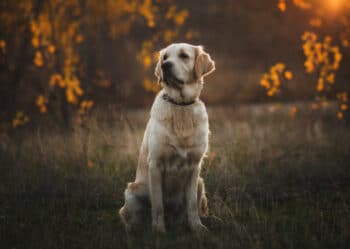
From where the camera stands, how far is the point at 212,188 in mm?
4797

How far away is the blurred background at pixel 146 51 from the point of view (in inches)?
271

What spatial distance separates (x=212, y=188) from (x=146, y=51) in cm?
326

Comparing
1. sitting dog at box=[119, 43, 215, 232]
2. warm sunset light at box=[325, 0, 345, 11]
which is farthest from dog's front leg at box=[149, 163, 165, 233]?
warm sunset light at box=[325, 0, 345, 11]

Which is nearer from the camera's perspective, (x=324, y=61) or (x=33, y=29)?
(x=324, y=61)

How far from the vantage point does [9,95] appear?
24.8ft

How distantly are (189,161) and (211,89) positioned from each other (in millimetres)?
9329

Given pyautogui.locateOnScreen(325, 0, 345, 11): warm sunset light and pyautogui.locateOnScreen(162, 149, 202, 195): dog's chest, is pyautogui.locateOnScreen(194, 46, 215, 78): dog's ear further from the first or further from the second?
pyautogui.locateOnScreen(325, 0, 345, 11): warm sunset light

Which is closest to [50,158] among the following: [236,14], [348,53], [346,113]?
[346,113]

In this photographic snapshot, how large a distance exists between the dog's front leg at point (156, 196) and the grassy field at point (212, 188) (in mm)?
117

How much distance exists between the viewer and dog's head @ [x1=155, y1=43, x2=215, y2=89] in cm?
391

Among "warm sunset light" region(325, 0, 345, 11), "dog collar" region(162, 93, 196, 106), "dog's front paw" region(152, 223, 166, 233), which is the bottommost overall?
"dog's front paw" region(152, 223, 166, 233)

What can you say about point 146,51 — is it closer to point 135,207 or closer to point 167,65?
point 167,65

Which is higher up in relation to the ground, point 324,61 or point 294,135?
point 324,61

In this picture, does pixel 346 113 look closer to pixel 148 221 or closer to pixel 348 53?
pixel 348 53
